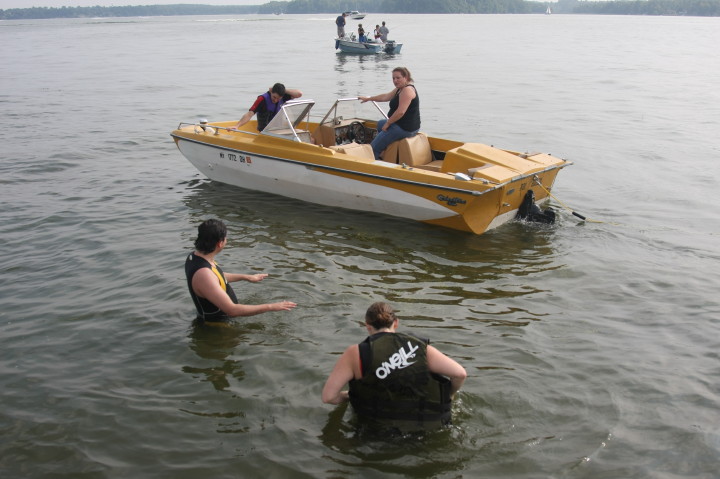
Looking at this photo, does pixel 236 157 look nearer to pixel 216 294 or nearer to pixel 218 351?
pixel 218 351

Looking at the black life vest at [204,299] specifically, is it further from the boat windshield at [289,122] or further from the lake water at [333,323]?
the boat windshield at [289,122]

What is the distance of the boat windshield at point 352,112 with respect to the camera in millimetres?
11766

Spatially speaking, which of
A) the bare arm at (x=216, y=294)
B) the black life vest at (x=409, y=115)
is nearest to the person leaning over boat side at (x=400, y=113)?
the black life vest at (x=409, y=115)

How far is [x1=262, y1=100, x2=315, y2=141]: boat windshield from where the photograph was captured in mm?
11078

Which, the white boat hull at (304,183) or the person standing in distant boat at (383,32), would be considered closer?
the white boat hull at (304,183)

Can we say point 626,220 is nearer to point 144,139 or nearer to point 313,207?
point 313,207

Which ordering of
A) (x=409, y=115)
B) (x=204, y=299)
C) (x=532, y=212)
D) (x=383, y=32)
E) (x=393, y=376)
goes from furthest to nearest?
(x=383, y=32) < (x=409, y=115) < (x=532, y=212) < (x=204, y=299) < (x=393, y=376)

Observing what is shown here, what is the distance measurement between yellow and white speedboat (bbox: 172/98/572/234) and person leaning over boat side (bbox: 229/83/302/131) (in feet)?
1.08

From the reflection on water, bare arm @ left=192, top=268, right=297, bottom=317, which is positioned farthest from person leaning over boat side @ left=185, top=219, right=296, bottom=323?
the reflection on water

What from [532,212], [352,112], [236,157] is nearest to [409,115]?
[352,112]

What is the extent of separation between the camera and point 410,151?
419 inches

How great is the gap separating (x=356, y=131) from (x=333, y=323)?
18.7 ft

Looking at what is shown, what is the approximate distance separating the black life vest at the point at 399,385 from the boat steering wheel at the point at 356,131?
7.71 m

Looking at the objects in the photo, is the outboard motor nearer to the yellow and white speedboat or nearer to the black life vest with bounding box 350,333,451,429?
the yellow and white speedboat
